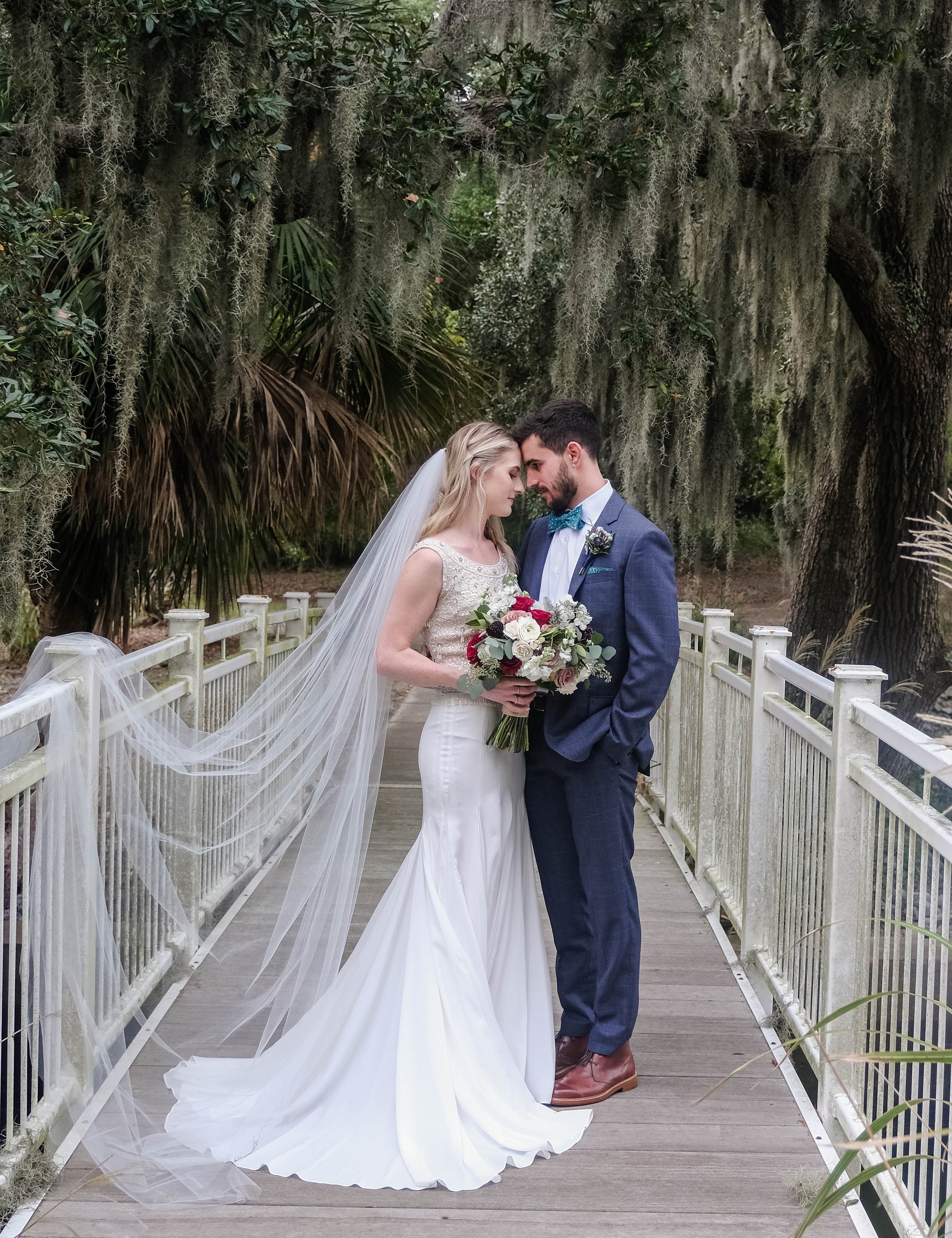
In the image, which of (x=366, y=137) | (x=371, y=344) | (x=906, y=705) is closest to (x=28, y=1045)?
(x=366, y=137)

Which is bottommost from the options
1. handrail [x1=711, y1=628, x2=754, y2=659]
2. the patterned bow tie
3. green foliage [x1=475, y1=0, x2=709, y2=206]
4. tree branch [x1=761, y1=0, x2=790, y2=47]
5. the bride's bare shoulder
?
handrail [x1=711, y1=628, x2=754, y2=659]

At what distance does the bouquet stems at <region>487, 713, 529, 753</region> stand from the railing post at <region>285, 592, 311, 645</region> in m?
3.37

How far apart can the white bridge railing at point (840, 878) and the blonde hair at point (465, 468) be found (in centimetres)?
105

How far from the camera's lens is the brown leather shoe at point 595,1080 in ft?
10.1

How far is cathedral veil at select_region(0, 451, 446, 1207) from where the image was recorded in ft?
8.70

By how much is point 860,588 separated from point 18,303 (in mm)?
5181

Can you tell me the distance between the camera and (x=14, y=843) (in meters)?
2.42

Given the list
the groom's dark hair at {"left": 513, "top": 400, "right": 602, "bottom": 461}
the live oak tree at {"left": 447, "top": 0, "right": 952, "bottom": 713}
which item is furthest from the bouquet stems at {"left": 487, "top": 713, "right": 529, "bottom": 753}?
the live oak tree at {"left": 447, "top": 0, "right": 952, "bottom": 713}

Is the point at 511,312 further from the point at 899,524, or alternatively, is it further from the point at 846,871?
the point at 846,871

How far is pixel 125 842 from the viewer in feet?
10.3

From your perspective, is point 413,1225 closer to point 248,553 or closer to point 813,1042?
point 813,1042

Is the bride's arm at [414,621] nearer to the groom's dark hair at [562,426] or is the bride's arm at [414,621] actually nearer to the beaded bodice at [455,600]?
the beaded bodice at [455,600]

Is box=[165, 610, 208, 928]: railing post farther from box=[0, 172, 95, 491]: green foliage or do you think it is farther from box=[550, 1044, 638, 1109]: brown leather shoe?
box=[550, 1044, 638, 1109]: brown leather shoe

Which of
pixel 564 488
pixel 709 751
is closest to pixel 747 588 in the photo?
pixel 709 751
